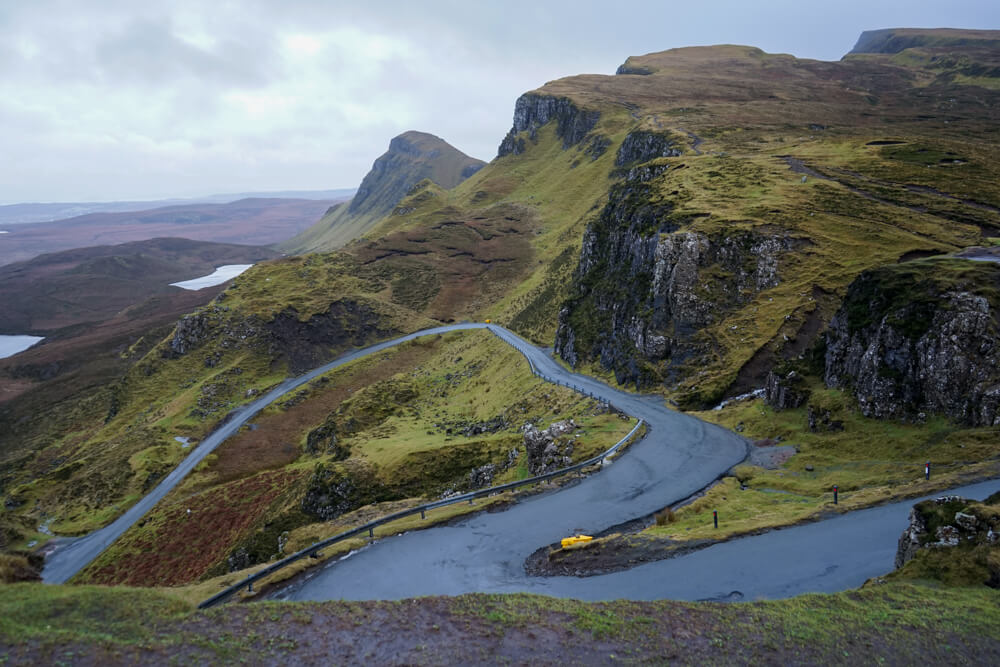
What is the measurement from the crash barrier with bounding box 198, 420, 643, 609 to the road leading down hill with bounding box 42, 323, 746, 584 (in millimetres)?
1017

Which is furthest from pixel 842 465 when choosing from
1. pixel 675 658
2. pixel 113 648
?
pixel 113 648

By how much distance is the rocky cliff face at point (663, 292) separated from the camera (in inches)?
1873

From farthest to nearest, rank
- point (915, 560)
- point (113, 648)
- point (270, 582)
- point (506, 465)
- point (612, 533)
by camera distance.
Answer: point (506, 465) < point (612, 533) < point (270, 582) < point (915, 560) < point (113, 648)

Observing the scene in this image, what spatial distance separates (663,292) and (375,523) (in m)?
35.6

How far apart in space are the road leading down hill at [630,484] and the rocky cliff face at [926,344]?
7962mm

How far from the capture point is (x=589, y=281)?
68.2 m

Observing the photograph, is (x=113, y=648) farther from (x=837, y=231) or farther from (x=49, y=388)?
(x=49, y=388)

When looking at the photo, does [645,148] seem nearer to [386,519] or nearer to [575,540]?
[386,519]

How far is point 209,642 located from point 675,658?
11.5 m

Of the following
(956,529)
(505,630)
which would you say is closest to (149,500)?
(505,630)

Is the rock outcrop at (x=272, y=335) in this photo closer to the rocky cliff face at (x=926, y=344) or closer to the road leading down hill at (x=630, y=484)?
the road leading down hill at (x=630, y=484)

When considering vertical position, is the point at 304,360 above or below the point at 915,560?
below

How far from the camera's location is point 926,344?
2823 centimetres

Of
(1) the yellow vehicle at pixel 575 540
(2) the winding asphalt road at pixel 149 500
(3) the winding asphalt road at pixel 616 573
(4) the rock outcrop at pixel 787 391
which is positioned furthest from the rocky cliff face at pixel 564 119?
(1) the yellow vehicle at pixel 575 540
